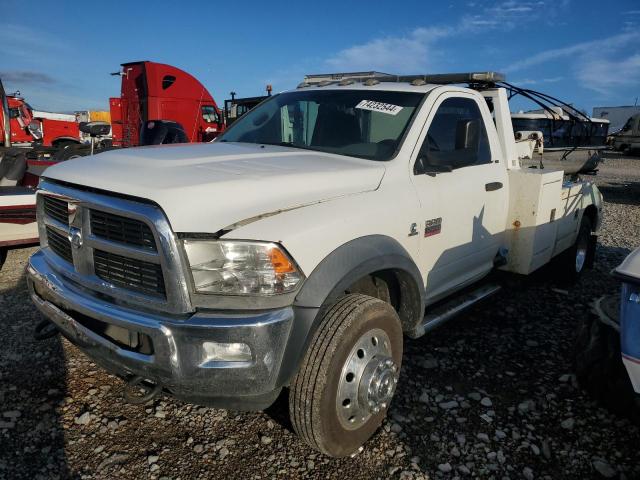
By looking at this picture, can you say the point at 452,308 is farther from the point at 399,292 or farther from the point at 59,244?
the point at 59,244

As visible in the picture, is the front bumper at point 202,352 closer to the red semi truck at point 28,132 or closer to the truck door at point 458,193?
the truck door at point 458,193

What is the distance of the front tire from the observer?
2.27m

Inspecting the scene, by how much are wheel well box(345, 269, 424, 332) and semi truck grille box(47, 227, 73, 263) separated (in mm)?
1599

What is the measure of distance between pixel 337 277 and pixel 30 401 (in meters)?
2.20

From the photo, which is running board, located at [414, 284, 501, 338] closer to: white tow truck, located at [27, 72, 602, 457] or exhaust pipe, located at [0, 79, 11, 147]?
white tow truck, located at [27, 72, 602, 457]

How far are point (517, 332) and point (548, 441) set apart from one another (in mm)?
1598

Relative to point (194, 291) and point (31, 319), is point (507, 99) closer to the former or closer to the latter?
point (194, 291)

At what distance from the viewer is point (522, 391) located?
10.8ft

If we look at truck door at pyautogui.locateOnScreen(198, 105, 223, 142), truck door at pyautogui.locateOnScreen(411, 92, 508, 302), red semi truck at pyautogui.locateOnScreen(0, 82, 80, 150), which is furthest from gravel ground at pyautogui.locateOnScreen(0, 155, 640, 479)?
red semi truck at pyautogui.locateOnScreen(0, 82, 80, 150)

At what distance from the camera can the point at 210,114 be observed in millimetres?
16391

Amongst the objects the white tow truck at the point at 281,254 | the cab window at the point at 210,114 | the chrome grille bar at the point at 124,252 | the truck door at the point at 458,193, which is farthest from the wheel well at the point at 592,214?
the cab window at the point at 210,114

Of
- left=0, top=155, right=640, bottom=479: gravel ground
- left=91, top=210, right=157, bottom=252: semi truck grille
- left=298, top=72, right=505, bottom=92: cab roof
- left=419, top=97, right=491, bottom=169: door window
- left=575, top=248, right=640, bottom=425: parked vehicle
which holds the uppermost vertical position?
left=298, top=72, right=505, bottom=92: cab roof

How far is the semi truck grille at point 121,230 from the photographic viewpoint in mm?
2090

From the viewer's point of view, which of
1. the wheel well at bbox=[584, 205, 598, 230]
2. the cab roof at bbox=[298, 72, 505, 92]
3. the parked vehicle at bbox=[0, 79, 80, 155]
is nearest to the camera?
the cab roof at bbox=[298, 72, 505, 92]
